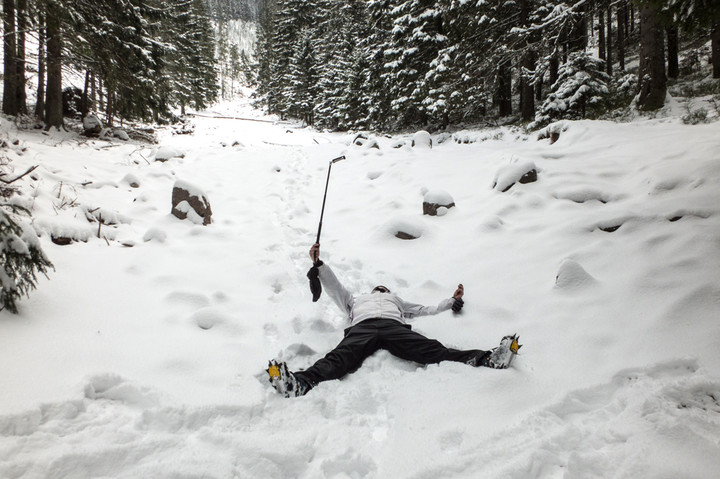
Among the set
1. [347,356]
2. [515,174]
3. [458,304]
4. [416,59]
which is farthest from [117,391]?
[416,59]

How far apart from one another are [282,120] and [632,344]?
35.4 metres

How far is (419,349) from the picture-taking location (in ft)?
9.95

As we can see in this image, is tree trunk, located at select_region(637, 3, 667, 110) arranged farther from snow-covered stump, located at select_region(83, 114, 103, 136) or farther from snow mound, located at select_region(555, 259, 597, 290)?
snow-covered stump, located at select_region(83, 114, 103, 136)

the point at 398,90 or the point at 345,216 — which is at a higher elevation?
the point at 398,90

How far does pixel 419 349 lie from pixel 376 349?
394 millimetres

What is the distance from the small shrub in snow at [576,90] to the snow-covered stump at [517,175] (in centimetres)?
410

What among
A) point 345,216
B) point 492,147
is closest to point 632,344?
point 345,216

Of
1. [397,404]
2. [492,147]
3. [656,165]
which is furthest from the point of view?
[492,147]

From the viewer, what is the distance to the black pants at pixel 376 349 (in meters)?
2.77

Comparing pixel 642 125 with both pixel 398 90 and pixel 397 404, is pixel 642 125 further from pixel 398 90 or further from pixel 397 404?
pixel 398 90

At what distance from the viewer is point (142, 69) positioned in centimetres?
1216

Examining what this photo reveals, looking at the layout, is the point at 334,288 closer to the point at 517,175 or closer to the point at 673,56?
the point at 517,175

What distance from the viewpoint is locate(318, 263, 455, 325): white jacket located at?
346 cm

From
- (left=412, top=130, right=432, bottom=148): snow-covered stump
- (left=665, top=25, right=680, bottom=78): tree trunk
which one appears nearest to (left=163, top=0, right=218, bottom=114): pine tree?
(left=412, top=130, right=432, bottom=148): snow-covered stump
